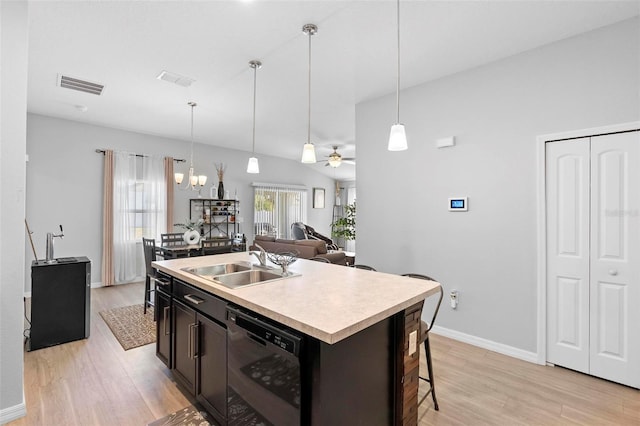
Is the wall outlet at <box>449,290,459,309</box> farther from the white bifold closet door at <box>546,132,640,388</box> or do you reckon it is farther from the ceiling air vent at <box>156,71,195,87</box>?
the ceiling air vent at <box>156,71,195,87</box>

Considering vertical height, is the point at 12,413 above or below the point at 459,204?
below

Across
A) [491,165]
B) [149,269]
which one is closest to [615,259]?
[491,165]

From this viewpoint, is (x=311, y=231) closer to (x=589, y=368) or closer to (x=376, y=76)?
(x=376, y=76)

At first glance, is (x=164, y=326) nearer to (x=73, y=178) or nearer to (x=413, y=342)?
(x=413, y=342)

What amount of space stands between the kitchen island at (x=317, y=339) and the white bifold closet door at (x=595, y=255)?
1.62 metres

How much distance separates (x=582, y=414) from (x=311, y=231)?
6459mm

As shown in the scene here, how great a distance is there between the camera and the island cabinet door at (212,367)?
6.07 ft

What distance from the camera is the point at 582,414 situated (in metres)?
2.14

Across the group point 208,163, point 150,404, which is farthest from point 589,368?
point 208,163

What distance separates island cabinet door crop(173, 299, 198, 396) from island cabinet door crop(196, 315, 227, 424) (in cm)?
7

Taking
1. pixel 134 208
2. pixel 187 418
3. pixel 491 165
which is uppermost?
pixel 491 165

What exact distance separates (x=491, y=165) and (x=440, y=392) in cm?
214

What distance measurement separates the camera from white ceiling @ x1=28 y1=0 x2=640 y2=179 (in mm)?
2350

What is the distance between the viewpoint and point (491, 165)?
10.3ft
